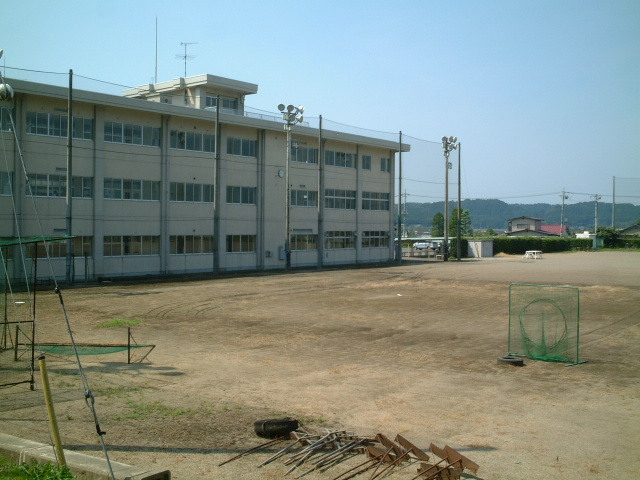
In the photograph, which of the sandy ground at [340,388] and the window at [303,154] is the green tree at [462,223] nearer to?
the window at [303,154]

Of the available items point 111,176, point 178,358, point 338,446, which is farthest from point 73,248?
point 338,446

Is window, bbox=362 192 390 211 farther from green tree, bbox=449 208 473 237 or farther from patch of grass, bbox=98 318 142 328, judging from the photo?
green tree, bbox=449 208 473 237

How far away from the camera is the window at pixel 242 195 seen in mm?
46875

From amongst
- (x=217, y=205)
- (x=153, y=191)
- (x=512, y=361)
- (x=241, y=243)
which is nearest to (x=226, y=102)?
(x=241, y=243)

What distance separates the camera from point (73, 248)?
36344 millimetres

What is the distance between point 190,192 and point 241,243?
641 cm

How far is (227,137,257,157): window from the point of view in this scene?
1839 inches

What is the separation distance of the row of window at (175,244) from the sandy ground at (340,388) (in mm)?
12063

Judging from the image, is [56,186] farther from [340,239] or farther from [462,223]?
[462,223]

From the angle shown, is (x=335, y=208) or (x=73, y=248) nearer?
(x=73, y=248)

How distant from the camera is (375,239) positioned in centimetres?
6238

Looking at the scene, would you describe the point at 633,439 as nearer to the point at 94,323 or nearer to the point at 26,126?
the point at 94,323

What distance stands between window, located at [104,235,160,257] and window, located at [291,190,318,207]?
14395 millimetres

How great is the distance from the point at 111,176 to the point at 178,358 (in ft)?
87.5
